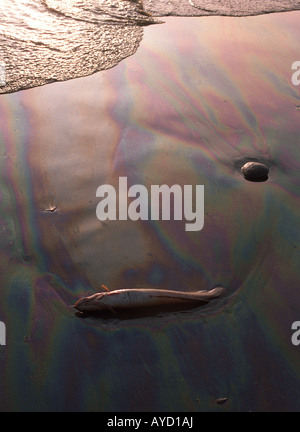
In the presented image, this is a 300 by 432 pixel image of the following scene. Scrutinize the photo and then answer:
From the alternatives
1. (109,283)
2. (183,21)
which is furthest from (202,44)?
(109,283)

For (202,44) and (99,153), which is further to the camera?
(202,44)

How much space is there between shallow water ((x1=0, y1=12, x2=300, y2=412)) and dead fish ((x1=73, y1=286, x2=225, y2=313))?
58 mm

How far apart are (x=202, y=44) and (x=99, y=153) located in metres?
1.99

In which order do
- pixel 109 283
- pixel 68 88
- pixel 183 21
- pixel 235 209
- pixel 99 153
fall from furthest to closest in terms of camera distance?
1. pixel 183 21
2. pixel 68 88
3. pixel 99 153
4. pixel 235 209
5. pixel 109 283

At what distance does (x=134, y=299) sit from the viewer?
2318mm

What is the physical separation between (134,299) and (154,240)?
1.58ft

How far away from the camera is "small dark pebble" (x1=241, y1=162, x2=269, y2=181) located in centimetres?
309

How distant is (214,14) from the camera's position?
206 inches

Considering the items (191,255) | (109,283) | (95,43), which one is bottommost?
(109,283)

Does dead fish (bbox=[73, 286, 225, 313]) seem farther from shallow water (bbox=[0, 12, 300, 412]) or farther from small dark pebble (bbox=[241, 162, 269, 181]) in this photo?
small dark pebble (bbox=[241, 162, 269, 181])

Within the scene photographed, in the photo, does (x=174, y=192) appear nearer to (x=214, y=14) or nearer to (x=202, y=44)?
(x=202, y=44)

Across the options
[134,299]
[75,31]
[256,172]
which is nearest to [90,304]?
[134,299]

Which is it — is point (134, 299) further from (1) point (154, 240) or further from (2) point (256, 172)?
(2) point (256, 172)

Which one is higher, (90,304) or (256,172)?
(256,172)
